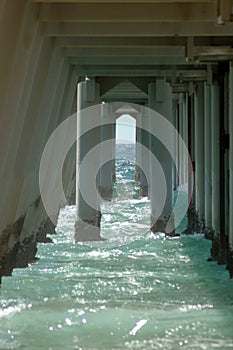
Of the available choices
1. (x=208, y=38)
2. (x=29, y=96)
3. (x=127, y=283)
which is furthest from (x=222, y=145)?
(x=29, y=96)

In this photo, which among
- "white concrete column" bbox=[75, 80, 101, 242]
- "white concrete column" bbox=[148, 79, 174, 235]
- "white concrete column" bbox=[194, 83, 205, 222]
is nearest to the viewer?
"white concrete column" bbox=[75, 80, 101, 242]

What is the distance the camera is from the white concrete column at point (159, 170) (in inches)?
676

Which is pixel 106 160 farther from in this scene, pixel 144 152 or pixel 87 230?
pixel 87 230

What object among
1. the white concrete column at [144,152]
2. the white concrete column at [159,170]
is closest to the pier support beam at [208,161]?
the white concrete column at [159,170]

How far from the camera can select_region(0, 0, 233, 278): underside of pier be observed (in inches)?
352

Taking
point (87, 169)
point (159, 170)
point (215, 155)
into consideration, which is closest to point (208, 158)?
point (215, 155)

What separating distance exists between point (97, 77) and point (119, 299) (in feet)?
28.3

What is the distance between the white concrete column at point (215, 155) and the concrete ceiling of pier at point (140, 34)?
2.19 feet

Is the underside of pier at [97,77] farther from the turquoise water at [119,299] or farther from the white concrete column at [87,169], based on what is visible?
the turquoise water at [119,299]

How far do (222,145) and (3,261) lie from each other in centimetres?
500

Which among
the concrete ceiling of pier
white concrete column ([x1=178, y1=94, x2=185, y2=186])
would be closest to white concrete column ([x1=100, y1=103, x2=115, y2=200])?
white concrete column ([x1=178, y1=94, x2=185, y2=186])

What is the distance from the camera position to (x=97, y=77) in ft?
56.4

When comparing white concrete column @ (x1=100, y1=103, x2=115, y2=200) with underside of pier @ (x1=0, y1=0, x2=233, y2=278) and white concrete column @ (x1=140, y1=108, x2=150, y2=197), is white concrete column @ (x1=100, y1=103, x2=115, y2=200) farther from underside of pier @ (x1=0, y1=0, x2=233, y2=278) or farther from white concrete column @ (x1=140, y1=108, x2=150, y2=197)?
underside of pier @ (x1=0, y1=0, x2=233, y2=278)

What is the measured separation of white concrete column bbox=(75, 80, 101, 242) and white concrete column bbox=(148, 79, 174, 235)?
165cm
